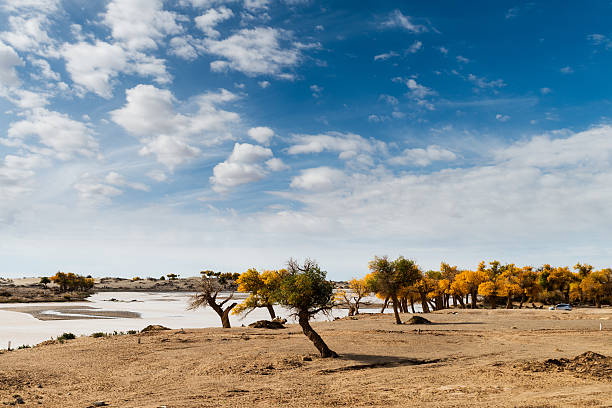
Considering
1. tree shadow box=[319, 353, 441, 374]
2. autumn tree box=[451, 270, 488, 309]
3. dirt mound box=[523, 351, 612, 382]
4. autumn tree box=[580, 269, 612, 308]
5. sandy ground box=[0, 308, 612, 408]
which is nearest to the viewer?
sandy ground box=[0, 308, 612, 408]

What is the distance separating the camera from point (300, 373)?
2445 cm

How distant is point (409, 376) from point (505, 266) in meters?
95.7

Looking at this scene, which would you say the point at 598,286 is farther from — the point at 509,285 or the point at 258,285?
the point at 258,285

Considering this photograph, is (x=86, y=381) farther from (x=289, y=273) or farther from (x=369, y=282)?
(x=369, y=282)

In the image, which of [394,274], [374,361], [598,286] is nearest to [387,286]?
[394,274]

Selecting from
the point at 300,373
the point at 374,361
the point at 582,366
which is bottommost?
the point at 374,361

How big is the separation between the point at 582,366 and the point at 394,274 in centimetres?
3280

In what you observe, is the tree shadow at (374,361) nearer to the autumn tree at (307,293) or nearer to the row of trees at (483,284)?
the autumn tree at (307,293)

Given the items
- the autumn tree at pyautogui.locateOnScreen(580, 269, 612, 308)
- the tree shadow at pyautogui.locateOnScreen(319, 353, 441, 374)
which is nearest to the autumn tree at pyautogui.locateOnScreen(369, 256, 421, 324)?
the tree shadow at pyautogui.locateOnScreen(319, 353, 441, 374)

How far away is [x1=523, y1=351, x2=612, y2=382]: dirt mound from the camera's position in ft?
72.1

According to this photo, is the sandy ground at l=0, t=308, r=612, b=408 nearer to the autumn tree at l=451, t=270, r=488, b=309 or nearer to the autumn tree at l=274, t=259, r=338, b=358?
the autumn tree at l=274, t=259, r=338, b=358

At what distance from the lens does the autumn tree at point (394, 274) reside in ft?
183

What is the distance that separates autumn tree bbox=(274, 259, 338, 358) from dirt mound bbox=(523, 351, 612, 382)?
42.2ft

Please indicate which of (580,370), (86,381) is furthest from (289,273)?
(580,370)
